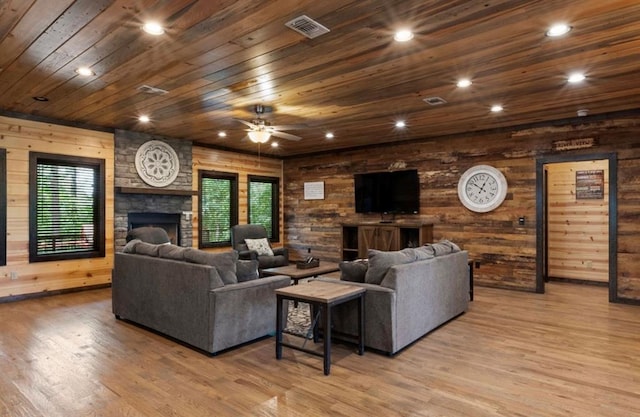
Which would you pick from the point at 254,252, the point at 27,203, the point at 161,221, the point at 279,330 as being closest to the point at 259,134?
the point at 279,330

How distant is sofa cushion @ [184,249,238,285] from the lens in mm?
3611

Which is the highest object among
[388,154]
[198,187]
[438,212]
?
[388,154]

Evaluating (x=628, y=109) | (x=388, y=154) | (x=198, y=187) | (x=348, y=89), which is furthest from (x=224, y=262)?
(x=628, y=109)

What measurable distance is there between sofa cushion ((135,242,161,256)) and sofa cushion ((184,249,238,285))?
2.16 feet

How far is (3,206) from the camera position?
5293 millimetres

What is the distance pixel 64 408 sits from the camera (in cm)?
254

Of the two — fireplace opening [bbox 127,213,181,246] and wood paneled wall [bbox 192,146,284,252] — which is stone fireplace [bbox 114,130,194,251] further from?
wood paneled wall [bbox 192,146,284,252]

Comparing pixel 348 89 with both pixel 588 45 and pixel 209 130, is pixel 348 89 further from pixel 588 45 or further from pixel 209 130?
pixel 209 130

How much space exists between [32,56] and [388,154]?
5.83 meters

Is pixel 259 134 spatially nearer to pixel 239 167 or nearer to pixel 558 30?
pixel 558 30

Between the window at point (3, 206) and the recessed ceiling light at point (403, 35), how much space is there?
5.42 metres

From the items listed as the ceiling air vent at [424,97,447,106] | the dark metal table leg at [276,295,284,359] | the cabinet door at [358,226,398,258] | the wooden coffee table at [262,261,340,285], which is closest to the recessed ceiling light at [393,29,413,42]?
the ceiling air vent at [424,97,447,106]

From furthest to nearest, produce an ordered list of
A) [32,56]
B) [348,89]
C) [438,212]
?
[438,212] → [348,89] → [32,56]

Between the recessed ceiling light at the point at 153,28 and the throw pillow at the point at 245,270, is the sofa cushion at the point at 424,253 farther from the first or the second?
the recessed ceiling light at the point at 153,28
